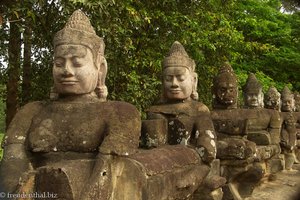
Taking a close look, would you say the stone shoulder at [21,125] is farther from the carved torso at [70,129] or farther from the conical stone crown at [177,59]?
the conical stone crown at [177,59]

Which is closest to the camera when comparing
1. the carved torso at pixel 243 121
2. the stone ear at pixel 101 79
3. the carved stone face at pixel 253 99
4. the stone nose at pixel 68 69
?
the stone nose at pixel 68 69

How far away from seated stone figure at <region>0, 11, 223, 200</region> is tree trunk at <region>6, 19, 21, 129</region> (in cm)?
389

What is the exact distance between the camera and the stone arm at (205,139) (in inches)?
154

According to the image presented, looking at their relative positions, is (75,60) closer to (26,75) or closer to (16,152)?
(16,152)

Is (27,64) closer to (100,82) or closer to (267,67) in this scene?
(100,82)

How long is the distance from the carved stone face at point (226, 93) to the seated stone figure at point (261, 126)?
0.69 meters

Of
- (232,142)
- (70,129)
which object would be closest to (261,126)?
(232,142)

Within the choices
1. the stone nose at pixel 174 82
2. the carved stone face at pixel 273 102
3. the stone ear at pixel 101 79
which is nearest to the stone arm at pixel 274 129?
the carved stone face at pixel 273 102

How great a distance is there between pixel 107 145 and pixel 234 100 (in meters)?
3.22

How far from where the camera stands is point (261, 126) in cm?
655

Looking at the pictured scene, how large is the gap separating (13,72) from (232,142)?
3.95m

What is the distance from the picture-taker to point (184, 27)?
8500mm

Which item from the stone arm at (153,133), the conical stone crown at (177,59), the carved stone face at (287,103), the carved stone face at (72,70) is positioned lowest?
the stone arm at (153,133)

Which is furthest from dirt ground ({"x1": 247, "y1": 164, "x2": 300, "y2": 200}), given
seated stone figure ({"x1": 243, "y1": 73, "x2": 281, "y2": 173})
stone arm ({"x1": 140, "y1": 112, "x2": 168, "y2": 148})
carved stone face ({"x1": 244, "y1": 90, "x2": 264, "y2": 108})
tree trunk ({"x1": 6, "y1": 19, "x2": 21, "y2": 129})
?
tree trunk ({"x1": 6, "y1": 19, "x2": 21, "y2": 129})
